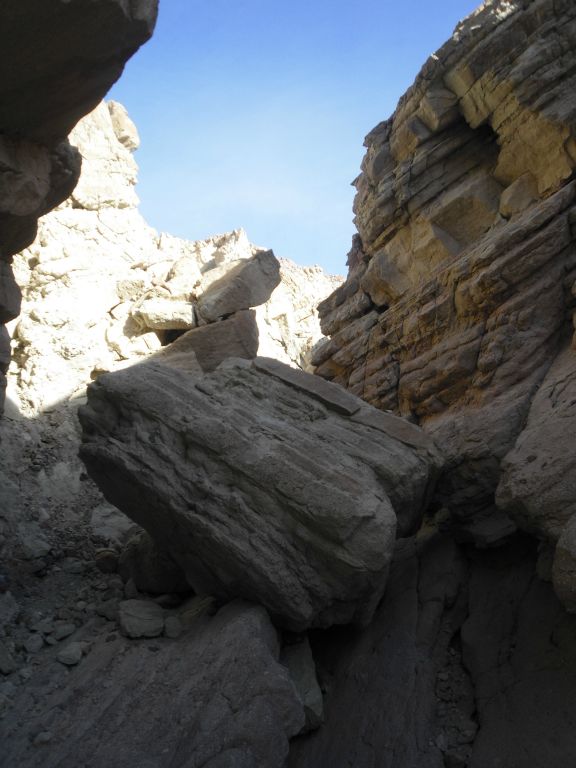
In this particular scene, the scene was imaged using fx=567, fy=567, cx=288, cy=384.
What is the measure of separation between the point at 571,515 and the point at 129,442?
23.3ft

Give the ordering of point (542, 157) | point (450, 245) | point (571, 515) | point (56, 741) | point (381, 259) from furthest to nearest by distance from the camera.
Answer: point (381, 259), point (450, 245), point (542, 157), point (571, 515), point (56, 741)

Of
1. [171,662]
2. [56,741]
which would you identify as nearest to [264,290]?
[171,662]

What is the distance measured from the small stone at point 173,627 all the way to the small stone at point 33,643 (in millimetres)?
2016

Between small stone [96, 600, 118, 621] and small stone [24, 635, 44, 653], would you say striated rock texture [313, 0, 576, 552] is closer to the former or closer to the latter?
small stone [96, 600, 118, 621]

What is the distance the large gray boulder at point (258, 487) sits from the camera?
8.84m

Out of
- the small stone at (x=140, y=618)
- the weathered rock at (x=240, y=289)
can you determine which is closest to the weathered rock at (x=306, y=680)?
the small stone at (x=140, y=618)

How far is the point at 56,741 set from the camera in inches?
279

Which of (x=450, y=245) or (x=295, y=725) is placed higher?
(x=450, y=245)

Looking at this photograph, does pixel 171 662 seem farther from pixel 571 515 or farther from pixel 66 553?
pixel 571 515

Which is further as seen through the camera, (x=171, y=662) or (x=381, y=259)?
(x=381, y=259)

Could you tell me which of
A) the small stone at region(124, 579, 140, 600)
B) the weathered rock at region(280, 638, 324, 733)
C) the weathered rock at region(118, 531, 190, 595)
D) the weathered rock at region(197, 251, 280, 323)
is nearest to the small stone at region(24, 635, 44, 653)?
the small stone at region(124, 579, 140, 600)

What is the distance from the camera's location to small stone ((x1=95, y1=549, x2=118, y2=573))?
1176 cm

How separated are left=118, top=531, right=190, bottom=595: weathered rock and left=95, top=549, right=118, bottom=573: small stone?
0.69 m

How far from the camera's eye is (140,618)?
950 cm
